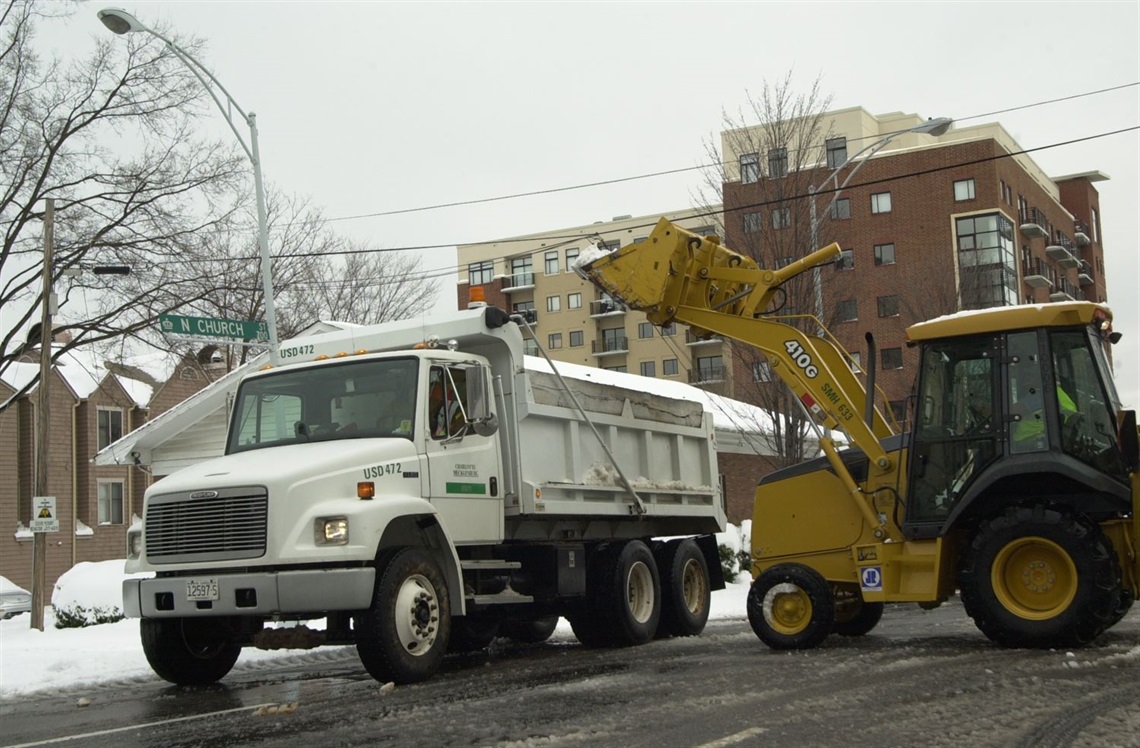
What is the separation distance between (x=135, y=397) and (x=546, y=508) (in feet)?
125

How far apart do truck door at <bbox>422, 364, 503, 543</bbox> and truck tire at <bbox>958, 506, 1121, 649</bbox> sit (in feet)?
13.3

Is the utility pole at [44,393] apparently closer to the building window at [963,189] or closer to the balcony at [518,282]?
the building window at [963,189]

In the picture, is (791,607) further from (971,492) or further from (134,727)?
(134,727)

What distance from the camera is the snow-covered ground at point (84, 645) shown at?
12.3 metres

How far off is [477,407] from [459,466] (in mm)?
532

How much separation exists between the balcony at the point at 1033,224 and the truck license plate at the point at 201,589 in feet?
196

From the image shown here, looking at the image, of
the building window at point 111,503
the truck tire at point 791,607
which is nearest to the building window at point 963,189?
the building window at point 111,503

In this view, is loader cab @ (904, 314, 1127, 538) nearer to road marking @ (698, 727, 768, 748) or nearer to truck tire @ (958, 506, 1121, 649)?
truck tire @ (958, 506, 1121, 649)

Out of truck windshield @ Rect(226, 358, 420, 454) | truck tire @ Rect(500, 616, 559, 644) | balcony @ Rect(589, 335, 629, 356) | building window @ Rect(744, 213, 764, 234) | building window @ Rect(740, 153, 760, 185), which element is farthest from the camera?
balcony @ Rect(589, 335, 629, 356)

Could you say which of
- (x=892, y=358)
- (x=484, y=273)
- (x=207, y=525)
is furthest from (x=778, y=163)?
(x=484, y=273)

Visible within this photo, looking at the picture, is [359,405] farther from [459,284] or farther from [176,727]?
[459,284]

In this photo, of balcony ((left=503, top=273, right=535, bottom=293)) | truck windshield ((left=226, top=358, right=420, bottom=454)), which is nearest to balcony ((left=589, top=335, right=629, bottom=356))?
balcony ((left=503, top=273, right=535, bottom=293))

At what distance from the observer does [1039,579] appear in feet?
33.8

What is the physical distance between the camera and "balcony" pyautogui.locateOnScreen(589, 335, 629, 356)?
8688 cm
